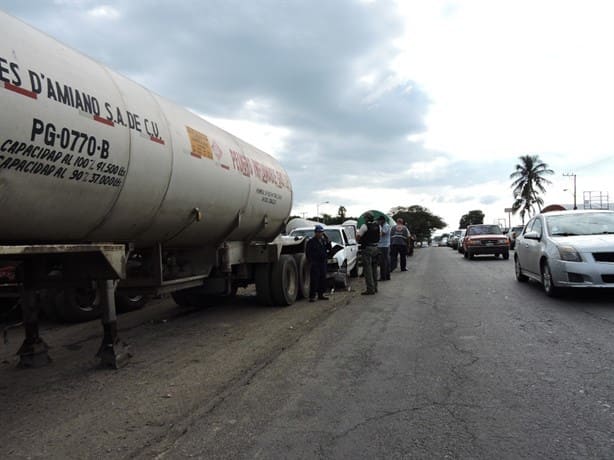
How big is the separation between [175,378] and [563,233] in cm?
754

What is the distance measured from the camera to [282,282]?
9.34m

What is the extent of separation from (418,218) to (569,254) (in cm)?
8987

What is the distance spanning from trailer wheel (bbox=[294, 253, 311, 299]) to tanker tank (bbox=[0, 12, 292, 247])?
361 cm

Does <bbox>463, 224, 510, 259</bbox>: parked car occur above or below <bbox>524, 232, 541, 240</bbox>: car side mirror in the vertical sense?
below

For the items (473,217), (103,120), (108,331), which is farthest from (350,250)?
(473,217)

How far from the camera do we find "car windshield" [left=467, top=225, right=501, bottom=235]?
22.3 m

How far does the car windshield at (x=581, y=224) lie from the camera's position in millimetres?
8750

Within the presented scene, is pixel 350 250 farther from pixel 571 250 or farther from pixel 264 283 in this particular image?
pixel 571 250

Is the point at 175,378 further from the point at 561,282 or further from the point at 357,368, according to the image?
the point at 561,282

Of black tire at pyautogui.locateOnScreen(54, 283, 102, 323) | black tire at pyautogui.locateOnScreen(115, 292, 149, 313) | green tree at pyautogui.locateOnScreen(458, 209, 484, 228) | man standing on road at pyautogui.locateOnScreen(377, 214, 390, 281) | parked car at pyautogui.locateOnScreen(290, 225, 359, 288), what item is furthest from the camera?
green tree at pyautogui.locateOnScreen(458, 209, 484, 228)

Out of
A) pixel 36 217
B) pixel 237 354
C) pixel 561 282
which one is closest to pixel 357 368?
pixel 237 354

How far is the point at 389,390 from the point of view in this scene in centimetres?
415

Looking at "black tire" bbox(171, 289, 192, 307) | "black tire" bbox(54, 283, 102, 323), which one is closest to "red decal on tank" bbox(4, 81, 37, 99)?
"black tire" bbox(54, 283, 102, 323)

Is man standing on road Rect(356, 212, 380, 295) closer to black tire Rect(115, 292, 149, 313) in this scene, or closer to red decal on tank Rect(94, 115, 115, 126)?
black tire Rect(115, 292, 149, 313)
